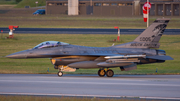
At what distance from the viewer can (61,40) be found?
39.2 m

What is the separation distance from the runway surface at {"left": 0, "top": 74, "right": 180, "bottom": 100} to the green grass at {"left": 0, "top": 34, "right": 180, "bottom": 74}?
5220 millimetres

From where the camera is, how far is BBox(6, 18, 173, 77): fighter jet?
18.7m

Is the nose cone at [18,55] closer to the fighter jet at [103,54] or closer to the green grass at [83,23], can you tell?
the fighter jet at [103,54]

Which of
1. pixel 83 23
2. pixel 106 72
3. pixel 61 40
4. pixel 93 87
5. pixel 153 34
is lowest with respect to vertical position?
pixel 93 87

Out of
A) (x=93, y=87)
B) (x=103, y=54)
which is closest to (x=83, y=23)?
(x=103, y=54)

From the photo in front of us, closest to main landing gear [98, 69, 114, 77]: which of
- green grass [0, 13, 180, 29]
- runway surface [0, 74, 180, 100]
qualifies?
runway surface [0, 74, 180, 100]

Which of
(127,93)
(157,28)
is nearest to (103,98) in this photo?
(127,93)

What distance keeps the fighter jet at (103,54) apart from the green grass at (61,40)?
3.67 meters

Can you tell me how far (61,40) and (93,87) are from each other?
24193 mm

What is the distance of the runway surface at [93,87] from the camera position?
13852 mm

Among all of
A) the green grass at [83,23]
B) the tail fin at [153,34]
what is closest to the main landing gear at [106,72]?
the tail fin at [153,34]

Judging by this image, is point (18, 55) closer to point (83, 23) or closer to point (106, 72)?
point (106, 72)

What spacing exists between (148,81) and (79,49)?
5.11 metres

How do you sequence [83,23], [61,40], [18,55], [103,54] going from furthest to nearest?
[83,23], [61,40], [103,54], [18,55]
